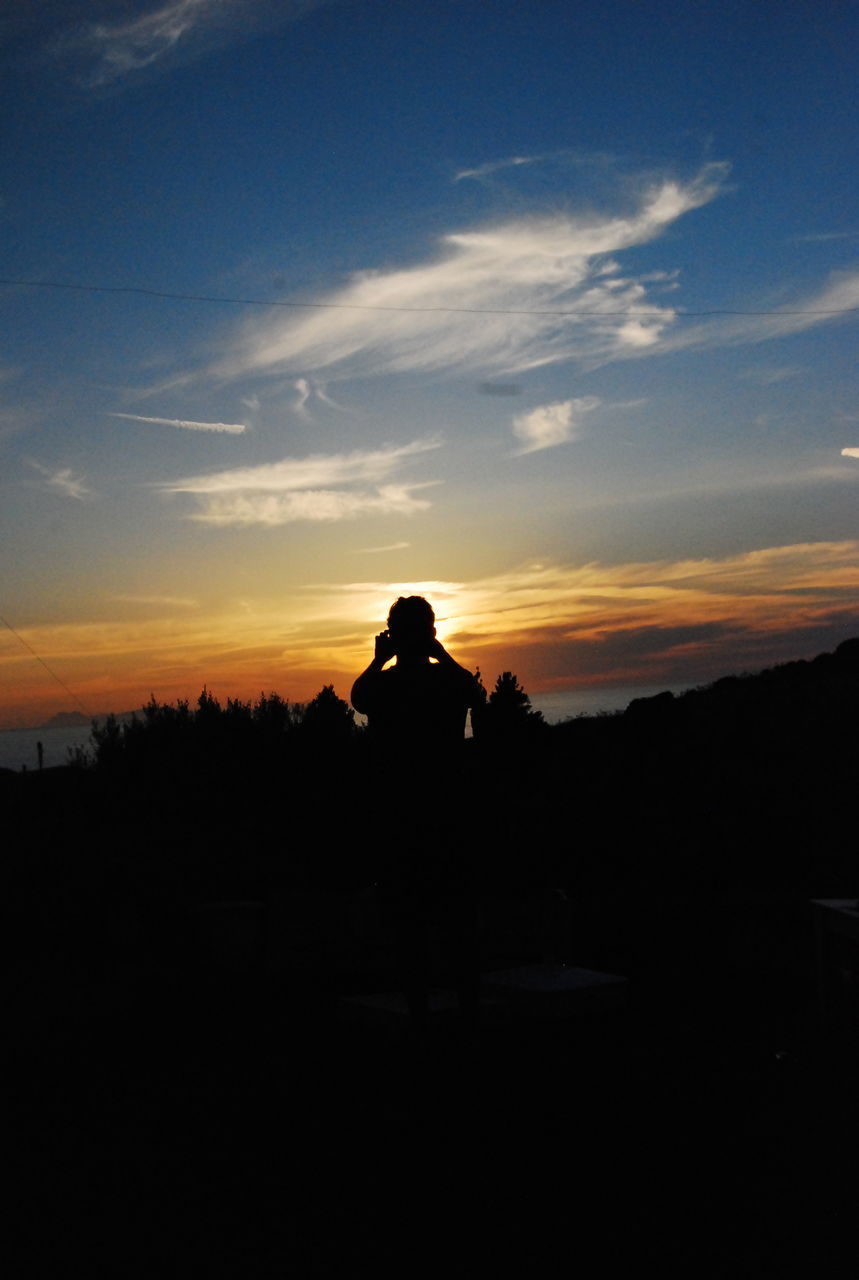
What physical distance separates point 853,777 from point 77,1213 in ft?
48.1

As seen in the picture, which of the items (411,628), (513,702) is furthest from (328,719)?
(411,628)

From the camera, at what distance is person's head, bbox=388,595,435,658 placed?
4113 mm

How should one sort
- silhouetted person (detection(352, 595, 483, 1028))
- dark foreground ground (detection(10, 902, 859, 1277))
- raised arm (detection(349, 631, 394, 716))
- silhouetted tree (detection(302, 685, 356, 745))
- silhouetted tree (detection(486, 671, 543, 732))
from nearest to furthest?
1. dark foreground ground (detection(10, 902, 859, 1277))
2. silhouetted person (detection(352, 595, 483, 1028))
3. raised arm (detection(349, 631, 394, 716))
4. silhouetted tree (detection(302, 685, 356, 745))
5. silhouetted tree (detection(486, 671, 543, 732))

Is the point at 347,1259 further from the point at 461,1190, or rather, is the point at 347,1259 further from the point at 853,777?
the point at 853,777

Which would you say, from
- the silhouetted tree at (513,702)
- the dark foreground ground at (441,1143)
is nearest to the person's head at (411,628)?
the dark foreground ground at (441,1143)

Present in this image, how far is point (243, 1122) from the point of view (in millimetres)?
3730

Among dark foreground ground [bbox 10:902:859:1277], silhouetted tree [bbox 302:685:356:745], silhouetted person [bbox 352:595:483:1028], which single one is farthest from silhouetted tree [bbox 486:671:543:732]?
silhouetted person [bbox 352:595:483:1028]

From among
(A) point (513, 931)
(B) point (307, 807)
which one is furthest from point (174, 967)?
(B) point (307, 807)

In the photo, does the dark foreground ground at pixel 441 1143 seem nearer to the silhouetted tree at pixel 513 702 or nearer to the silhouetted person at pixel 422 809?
the silhouetted person at pixel 422 809

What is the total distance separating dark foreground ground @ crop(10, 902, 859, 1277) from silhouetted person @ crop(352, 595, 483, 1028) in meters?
0.32

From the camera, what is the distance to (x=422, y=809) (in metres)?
3.91

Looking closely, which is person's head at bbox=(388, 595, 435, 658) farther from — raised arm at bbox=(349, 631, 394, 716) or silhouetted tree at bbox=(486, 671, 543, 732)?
silhouetted tree at bbox=(486, 671, 543, 732)

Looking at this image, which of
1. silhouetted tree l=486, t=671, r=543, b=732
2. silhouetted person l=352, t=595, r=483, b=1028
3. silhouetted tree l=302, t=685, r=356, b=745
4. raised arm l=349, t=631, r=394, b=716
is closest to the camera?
silhouetted person l=352, t=595, r=483, b=1028

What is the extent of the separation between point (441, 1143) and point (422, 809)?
1.05 meters
